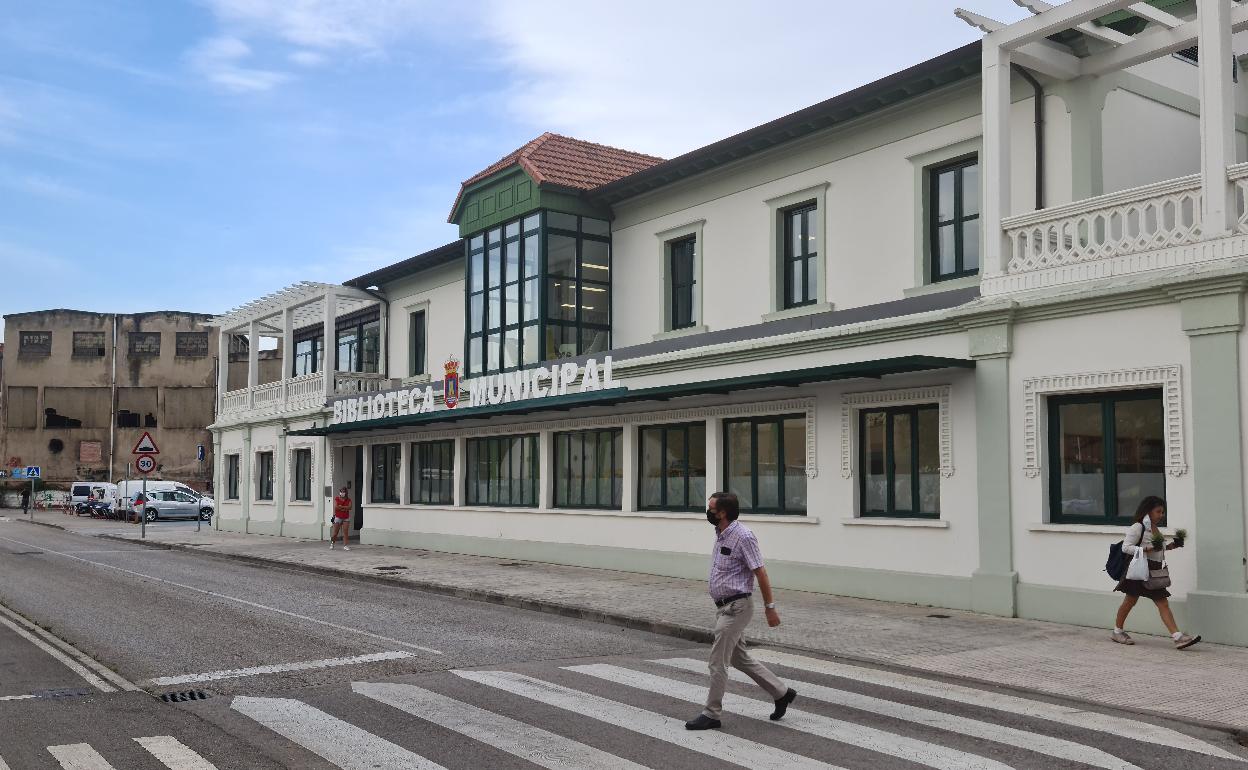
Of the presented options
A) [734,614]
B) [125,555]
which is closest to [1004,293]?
[734,614]

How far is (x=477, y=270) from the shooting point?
25.1 metres

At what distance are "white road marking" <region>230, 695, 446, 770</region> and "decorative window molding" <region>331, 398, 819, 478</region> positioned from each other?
10235mm

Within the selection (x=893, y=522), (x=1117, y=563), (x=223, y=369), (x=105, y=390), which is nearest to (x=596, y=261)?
(x=893, y=522)

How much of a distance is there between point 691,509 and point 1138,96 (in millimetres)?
9852

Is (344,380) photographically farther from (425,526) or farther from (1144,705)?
(1144,705)

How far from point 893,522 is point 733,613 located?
26.7ft

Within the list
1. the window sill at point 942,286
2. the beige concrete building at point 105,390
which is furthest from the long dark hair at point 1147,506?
the beige concrete building at point 105,390

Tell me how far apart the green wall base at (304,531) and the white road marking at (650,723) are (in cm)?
2320

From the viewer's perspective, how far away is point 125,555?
26.3 m

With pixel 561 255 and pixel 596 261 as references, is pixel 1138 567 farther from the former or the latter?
pixel 561 255

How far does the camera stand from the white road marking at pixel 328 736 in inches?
265

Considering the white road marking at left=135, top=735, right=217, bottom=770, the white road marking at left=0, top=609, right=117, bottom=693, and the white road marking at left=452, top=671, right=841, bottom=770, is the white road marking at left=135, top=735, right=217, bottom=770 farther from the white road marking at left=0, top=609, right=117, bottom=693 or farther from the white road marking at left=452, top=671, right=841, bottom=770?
the white road marking at left=452, top=671, right=841, bottom=770

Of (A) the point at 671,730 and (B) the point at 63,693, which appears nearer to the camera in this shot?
(A) the point at 671,730

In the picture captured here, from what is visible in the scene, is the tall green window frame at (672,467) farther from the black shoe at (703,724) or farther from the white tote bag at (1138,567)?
the black shoe at (703,724)
